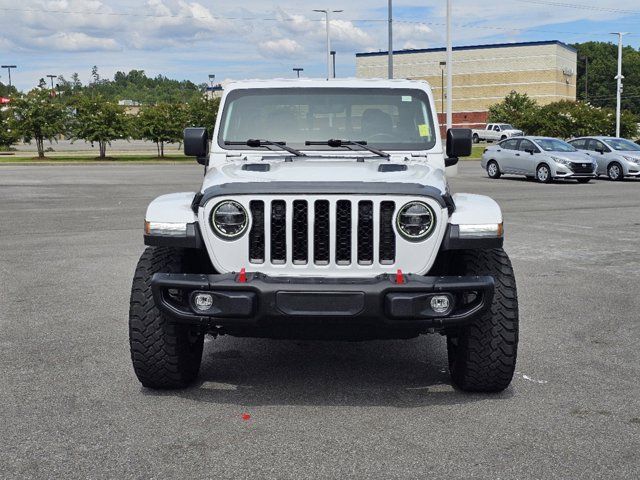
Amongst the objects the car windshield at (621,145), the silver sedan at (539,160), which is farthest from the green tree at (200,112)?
the car windshield at (621,145)

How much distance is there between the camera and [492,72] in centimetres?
10888

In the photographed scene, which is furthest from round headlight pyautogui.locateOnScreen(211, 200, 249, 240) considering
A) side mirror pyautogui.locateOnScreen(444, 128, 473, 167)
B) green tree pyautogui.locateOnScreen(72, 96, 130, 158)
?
green tree pyautogui.locateOnScreen(72, 96, 130, 158)

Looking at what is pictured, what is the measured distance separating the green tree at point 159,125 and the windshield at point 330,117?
133 ft

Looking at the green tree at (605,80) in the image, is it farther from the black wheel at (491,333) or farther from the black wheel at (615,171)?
the black wheel at (491,333)

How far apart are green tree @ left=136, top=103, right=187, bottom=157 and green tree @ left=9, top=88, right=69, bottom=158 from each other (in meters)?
4.26

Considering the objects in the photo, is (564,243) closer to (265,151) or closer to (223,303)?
(265,151)

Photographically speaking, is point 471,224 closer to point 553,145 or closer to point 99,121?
point 553,145

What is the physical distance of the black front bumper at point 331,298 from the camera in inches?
177

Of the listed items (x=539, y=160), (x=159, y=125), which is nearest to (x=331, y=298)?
(x=539, y=160)

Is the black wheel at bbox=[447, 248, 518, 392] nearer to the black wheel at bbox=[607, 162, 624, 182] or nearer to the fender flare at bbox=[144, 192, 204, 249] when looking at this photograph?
the fender flare at bbox=[144, 192, 204, 249]

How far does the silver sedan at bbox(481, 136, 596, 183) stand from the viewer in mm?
25766

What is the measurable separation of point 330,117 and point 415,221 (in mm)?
1872

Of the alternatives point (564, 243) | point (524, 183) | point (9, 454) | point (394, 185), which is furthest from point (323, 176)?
point (524, 183)

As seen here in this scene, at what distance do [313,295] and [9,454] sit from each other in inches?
66.4
